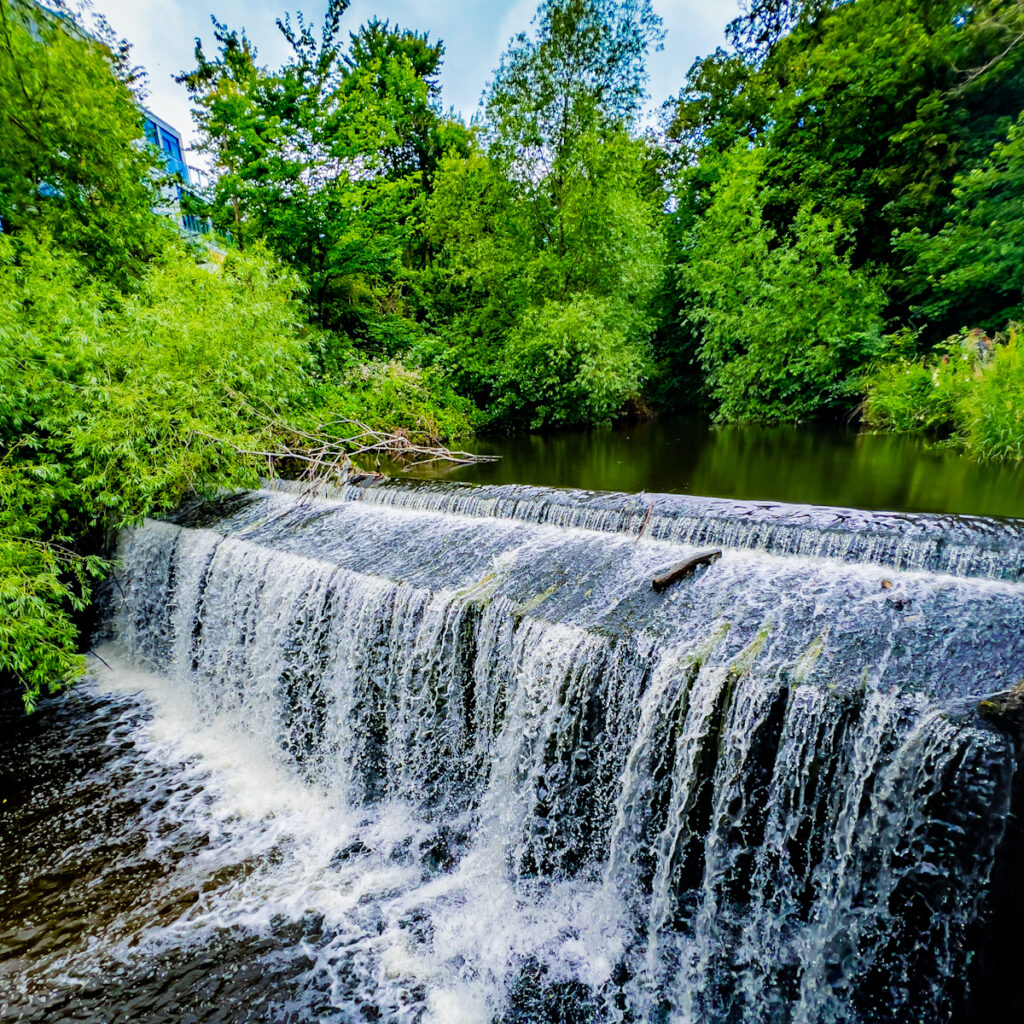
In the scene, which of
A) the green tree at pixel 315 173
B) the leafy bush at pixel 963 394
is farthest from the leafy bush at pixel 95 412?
the leafy bush at pixel 963 394

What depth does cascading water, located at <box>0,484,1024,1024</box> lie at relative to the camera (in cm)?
247

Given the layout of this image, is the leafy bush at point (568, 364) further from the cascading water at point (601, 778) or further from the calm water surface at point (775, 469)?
the cascading water at point (601, 778)

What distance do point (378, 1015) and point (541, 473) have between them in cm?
641

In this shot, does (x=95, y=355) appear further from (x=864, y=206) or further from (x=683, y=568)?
(x=864, y=206)

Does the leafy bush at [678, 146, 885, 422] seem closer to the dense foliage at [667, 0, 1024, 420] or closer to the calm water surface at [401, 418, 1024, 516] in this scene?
the dense foliage at [667, 0, 1024, 420]

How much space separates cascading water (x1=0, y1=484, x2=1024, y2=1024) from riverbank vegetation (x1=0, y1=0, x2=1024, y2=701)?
2.69m

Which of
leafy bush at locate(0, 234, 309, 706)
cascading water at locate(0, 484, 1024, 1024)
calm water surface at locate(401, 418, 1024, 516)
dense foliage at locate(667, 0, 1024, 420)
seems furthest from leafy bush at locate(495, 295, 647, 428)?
cascading water at locate(0, 484, 1024, 1024)

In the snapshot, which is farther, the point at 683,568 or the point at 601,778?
the point at 683,568

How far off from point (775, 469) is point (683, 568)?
411cm

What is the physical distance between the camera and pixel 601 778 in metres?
3.44

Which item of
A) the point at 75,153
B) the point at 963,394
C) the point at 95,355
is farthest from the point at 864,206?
the point at 75,153

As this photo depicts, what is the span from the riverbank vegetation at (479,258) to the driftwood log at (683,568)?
4.92 meters

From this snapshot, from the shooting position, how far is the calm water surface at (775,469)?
529 cm

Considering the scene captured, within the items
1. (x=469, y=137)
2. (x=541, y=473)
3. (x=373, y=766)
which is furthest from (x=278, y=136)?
(x=373, y=766)
